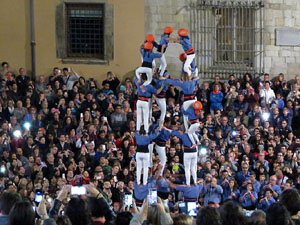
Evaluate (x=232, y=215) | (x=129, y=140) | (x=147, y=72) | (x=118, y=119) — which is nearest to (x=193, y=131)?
(x=147, y=72)

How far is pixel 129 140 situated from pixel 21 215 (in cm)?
1383

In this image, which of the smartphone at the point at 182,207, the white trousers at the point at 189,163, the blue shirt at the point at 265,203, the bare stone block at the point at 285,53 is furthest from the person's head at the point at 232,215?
the bare stone block at the point at 285,53

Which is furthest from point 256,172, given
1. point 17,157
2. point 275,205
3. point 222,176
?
point 275,205

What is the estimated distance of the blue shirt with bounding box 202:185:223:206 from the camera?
2066 centimetres

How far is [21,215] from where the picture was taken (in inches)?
389

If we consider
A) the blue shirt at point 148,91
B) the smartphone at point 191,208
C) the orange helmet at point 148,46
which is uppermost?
the orange helmet at point 148,46

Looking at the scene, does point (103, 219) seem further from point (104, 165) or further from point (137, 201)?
point (104, 165)

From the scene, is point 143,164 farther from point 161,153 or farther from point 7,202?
point 7,202

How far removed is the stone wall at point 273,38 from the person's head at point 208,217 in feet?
62.6

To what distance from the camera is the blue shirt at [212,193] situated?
20.7 metres

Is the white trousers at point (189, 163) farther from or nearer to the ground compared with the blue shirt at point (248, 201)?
farther from the ground

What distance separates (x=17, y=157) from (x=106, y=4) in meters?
7.49

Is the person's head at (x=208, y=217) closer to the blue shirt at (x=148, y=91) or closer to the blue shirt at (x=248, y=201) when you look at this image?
the blue shirt at (x=148, y=91)

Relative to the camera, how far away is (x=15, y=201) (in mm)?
10781
